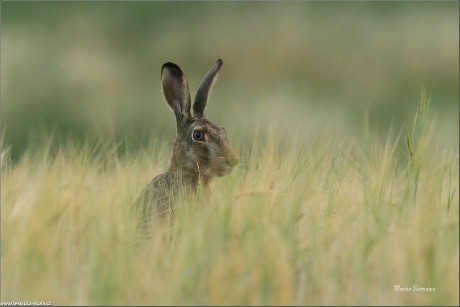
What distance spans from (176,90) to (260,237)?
4.81 ft

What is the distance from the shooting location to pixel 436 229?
385 centimetres

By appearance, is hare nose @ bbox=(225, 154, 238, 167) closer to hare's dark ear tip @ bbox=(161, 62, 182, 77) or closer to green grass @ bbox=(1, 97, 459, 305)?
green grass @ bbox=(1, 97, 459, 305)

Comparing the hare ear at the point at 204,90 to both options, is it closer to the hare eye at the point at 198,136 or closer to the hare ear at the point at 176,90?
→ the hare ear at the point at 176,90

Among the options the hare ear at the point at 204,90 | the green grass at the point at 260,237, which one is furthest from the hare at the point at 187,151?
the green grass at the point at 260,237

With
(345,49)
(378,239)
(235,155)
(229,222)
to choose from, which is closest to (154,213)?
(235,155)

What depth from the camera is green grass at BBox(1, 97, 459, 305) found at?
356 cm

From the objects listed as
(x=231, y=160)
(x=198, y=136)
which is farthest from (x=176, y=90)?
(x=231, y=160)

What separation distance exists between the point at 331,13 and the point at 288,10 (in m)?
0.56

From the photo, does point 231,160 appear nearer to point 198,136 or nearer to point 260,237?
point 198,136

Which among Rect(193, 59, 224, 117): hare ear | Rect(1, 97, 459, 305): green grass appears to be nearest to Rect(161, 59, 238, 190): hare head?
Rect(193, 59, 224, 117): hare ear

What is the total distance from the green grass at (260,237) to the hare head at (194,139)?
7.2 inches

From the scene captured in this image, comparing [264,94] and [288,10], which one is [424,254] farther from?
[288,10]

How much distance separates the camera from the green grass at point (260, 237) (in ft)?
11.7

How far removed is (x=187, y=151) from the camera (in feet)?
16.4
